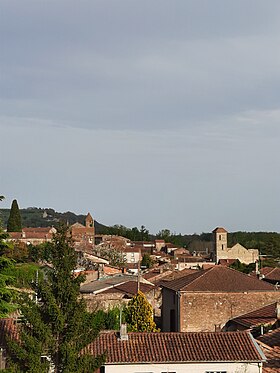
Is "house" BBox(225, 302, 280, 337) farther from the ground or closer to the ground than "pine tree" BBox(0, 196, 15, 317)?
closer to the ground

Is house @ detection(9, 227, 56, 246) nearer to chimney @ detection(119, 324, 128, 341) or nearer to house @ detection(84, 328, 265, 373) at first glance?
chimney @ detection(119, 324, 128, 341)

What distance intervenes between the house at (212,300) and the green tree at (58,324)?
1754 centimetres

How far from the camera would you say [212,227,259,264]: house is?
94.9 metres

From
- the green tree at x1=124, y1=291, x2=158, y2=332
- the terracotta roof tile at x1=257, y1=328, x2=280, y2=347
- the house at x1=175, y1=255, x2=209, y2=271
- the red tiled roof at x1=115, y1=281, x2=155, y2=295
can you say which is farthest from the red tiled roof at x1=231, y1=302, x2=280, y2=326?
the house at x1=175, y1=255, x2=209, y2=271

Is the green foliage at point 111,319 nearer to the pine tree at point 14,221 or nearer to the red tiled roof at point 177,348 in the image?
the red tiled roof at point 177,348

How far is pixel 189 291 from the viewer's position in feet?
104

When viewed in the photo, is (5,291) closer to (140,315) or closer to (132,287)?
(140,315)

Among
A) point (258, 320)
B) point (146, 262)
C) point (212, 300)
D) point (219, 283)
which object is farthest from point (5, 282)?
point (146, 262)

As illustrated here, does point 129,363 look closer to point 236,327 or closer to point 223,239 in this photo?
point 236,327

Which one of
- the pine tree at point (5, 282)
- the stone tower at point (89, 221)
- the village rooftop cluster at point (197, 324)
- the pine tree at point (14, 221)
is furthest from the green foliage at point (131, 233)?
the pine tree at point (5, 282)

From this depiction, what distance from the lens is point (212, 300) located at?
31797 mm

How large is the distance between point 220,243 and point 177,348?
85.4 metres

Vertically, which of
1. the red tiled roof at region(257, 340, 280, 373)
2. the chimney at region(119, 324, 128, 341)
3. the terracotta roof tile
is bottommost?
the red tiled roof at region(257, 340, 280, 373)

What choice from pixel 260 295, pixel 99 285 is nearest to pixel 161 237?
pixel 99 285
